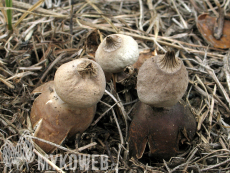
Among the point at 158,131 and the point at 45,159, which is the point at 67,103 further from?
the point at 158,131

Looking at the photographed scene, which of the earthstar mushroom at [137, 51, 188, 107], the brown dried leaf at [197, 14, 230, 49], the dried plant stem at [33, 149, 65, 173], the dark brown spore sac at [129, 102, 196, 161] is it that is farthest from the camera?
the brown dried leaf at [197, 14, 230, 49]

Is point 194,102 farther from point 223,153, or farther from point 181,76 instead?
point 181,76

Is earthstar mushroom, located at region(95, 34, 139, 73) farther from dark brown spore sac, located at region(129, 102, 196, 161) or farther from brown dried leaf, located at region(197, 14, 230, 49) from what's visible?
brown dried leaf, located at region(197, 14, 230, 49)

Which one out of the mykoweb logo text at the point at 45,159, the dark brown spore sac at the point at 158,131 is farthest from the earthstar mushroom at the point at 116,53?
the mykoweb logo text at the point at 45,159

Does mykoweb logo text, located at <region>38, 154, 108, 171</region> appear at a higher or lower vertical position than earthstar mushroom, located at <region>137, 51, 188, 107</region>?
lower

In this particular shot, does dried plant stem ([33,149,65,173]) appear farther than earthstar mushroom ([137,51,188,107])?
Yes

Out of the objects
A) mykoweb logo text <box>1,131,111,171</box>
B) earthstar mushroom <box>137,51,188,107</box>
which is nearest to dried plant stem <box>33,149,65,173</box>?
mykoweb logo text <box>1,131,111,171</box>

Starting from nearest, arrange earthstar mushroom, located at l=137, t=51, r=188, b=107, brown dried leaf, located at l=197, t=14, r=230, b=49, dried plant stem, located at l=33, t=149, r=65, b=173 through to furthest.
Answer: earthstar mushroom, located at l=137, t=51, r=188, b=107
dried plant stem, located at l=33, t=149, r=65, b=173
brown dried leaf, located at l=197, t=14, r=230, b=49

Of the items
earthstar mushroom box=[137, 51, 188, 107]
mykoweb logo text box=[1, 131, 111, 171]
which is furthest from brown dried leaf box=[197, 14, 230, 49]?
mykoweb logo text box=[1, 131, 111, 171]

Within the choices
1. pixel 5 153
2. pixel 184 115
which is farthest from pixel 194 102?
pixel 5 153

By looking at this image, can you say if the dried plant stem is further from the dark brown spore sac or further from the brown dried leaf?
the brown dried leaf

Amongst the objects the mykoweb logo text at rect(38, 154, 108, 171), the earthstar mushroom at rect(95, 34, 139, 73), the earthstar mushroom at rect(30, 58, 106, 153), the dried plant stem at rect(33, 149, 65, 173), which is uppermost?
the earthstar mushroom at rect(95, 34, 139, 73)

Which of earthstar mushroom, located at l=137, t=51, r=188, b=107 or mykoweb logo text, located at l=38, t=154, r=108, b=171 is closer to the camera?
earthstar mushroom, located at l=137, t=51, r=188, b=107
